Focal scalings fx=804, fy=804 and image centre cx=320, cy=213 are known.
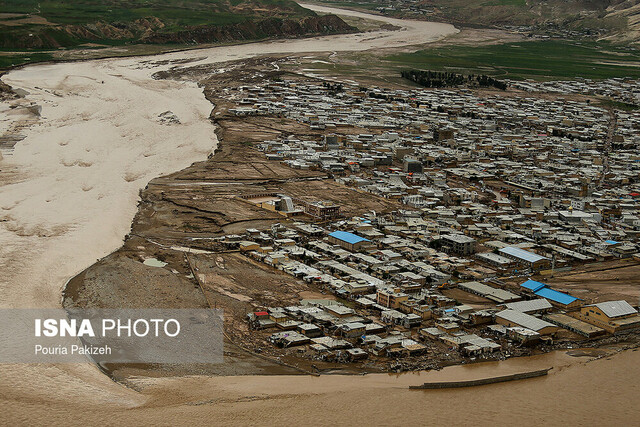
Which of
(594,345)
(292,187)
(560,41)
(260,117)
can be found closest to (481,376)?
(594,345)

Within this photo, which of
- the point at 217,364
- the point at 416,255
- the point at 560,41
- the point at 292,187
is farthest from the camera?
the point at 560,41

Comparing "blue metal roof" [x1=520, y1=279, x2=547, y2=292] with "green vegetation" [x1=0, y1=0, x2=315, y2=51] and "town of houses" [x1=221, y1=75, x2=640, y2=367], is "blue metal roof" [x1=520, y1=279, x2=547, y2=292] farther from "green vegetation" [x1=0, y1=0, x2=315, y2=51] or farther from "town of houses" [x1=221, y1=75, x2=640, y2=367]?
"green vegetation" [x1=0, y1=0, x2=315, y2=51]

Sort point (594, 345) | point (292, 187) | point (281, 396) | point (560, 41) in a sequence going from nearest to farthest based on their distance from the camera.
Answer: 1. point (281, 396)
2. point (594, 345)
3. point (292, 187)
4. point (560, 41)

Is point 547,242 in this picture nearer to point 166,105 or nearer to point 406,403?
point 406,403

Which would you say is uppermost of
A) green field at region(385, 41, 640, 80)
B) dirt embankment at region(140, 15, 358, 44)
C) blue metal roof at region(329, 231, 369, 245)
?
dirt embankment at region(140, 15, 358, 44)

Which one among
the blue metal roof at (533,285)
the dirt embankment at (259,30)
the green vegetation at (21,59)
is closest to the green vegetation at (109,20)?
the dirt embankment at (259,30)

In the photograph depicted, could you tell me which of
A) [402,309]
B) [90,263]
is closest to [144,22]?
[90,263]

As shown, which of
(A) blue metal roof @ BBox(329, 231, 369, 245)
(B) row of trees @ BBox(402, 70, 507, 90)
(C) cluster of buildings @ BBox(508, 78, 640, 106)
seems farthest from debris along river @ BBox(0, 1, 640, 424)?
(C) cluster of buildings @ BBox(508, 78, 640, 106)
